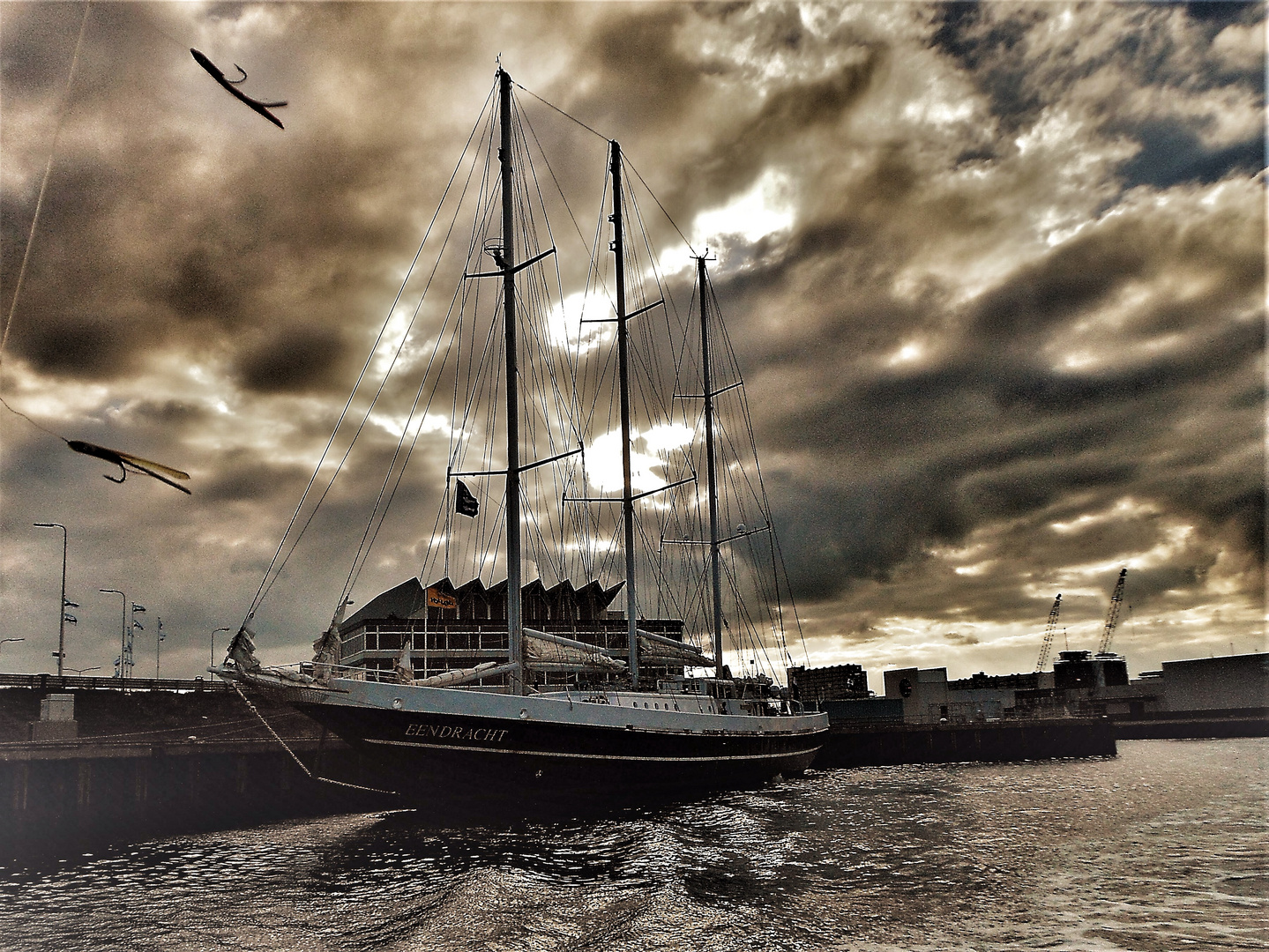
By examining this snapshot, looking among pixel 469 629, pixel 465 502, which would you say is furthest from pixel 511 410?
pixel 469 629

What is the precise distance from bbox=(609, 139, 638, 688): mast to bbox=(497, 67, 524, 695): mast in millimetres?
8219

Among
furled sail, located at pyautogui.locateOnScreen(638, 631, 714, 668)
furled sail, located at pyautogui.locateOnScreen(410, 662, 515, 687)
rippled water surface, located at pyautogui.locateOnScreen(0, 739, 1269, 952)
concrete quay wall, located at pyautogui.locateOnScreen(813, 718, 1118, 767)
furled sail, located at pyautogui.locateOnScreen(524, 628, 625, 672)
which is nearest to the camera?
rippled water surface, located at pyautogui.locateOnScreen(0, 739, 1269, 952)

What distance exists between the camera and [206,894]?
68.1 ft

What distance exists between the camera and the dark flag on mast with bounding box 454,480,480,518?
32.1m

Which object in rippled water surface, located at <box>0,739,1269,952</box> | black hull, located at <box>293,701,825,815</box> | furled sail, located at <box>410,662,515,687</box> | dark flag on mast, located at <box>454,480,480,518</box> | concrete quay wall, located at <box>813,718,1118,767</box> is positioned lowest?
concrete quay wall, located at <box>813,718,1118,767</box>

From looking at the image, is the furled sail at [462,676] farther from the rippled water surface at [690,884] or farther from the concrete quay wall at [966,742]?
the concrete quay wall at [966,742]

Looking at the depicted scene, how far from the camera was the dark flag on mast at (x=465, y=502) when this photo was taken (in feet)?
105

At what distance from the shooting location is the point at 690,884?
20.7 m

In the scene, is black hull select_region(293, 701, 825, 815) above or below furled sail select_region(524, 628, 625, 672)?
below

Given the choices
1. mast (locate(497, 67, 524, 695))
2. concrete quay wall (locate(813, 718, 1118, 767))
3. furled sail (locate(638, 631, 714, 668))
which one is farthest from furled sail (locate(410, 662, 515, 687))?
concrete quay wall (locate(813, 718, 1118, 767))

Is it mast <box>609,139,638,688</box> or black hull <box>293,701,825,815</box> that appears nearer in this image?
black hull <box>293,701,825,815</box>

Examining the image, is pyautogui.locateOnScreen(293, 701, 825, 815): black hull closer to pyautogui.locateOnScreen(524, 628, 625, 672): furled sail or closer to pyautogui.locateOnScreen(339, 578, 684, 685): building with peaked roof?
pyautogui.locateOnScreen(524, 628, 625, 672): furled sail

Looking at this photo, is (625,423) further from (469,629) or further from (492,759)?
(469,629)

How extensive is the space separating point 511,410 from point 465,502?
4.43 meters
